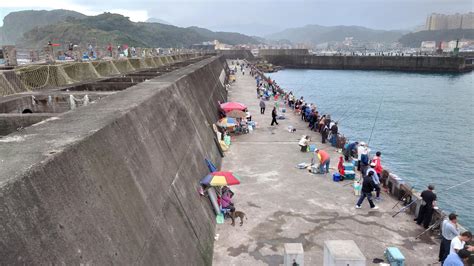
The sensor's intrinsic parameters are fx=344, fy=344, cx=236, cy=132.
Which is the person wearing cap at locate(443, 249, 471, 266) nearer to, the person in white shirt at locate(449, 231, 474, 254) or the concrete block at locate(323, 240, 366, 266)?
the person in white shirt at locate(449, 231, 474, 254)

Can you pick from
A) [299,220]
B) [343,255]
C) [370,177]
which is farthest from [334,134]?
[343,255]

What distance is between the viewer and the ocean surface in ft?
71.5

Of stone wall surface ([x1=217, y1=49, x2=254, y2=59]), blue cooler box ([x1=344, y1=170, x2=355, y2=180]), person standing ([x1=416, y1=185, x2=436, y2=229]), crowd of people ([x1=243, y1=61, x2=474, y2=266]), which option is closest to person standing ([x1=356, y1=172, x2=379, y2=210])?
crowd of people ([x1=243, y1=61, x2=474, y2=266])

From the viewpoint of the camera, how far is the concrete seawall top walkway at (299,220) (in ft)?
→ 31.0

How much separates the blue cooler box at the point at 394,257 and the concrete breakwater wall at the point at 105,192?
462 centimetres

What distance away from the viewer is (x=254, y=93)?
4212 cm

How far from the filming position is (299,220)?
11195 mm

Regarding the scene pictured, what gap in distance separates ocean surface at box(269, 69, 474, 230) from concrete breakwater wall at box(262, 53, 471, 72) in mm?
29039

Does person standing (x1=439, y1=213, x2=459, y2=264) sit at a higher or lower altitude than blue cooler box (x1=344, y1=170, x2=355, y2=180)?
higher

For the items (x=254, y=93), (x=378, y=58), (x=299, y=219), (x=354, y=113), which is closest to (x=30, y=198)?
(x=299, y=219)

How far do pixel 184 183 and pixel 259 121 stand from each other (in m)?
17.5

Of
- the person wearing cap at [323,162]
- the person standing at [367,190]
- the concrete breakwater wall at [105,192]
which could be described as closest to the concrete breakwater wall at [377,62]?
the person wearing cap at [323,162]

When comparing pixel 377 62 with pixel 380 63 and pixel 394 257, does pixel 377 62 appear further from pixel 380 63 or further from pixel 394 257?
pixel 394 257

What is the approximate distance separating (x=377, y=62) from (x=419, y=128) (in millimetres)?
83257
